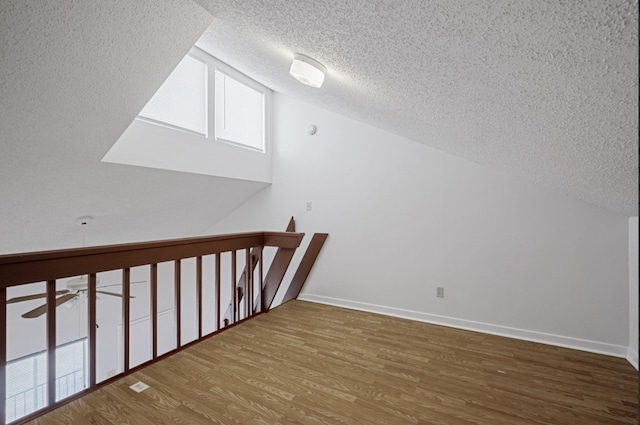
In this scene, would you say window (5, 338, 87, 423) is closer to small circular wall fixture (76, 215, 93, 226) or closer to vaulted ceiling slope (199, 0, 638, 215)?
small circular wall fixture (76, 215, 93, 226)

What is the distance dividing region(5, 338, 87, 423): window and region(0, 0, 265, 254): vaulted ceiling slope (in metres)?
1.78

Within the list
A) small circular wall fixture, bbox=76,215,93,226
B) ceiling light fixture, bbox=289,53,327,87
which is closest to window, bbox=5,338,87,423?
small circular wall fixture, bbox=76,215,93,226

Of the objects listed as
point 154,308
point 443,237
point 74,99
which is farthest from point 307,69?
A: point 443,237

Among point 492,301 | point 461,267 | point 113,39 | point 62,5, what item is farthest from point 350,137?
point 62,5

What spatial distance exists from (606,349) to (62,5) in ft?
12.7

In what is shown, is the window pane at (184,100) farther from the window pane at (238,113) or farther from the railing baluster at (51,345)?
the railing baluster at (51,345)

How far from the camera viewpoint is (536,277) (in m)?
2.57

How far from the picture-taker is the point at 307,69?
152cm

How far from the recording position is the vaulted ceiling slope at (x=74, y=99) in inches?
54.2

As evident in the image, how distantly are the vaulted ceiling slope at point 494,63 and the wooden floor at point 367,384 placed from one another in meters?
1.20

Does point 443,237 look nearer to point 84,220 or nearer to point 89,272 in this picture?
point 89,272

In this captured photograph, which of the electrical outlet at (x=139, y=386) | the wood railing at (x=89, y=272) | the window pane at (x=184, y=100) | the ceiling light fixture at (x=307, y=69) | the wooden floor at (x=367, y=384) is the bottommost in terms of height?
the wooden floor at (x=367, y=384)

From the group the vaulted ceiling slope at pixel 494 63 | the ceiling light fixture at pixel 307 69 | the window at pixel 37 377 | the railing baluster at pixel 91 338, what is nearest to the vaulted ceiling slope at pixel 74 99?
the vaulted ceiling slope at pixel 494 63

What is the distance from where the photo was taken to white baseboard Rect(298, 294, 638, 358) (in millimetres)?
2355
